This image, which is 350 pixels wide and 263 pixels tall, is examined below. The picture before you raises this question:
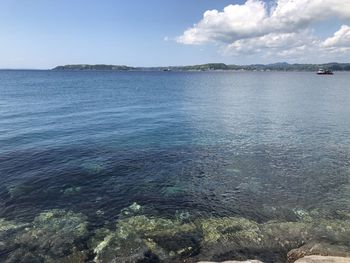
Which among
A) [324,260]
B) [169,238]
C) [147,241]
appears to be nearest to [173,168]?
[169,238]

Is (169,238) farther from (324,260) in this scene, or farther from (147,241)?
(324,260)

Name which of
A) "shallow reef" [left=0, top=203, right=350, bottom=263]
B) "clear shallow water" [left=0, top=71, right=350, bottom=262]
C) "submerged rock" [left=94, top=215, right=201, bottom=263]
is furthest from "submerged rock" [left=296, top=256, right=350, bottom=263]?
"submerged rock" [left=94, top=215, right=201, bottom=263]

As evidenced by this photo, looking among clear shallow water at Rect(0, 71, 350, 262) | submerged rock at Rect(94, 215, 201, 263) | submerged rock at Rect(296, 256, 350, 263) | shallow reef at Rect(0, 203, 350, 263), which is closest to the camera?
submerged rock at Rect(296, 256, 350, 263)

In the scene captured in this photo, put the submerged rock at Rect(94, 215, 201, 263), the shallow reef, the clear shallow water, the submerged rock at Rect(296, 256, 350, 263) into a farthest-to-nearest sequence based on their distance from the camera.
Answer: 1. the clear shallow water
2. the submerged rock at Rect(94, 215, 201, 263)
3. the shallow reef
4. the submerged rock at Rect(296, 256, 350, 263)

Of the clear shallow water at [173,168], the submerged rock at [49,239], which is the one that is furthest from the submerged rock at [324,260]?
the submerged rock at [49,239]

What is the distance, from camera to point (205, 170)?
31812mm

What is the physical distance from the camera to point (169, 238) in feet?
65.8

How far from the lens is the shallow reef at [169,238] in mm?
18250

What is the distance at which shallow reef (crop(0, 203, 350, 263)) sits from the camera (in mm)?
18250

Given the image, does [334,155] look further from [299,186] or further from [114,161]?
[114,161]

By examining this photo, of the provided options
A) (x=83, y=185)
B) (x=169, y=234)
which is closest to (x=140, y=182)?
(x=83, y=185)

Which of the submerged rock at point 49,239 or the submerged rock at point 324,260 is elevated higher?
the submerged rock at point 324,260

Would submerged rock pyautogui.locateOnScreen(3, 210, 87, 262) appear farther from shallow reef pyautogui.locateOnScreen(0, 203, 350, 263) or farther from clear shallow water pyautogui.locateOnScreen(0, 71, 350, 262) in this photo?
clear shallow water pyautogui.locateOnScreen(0, 71, 350, 262)

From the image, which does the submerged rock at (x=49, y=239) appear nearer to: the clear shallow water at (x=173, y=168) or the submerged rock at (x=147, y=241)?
the clear shallow water at (x=173, y=168)
